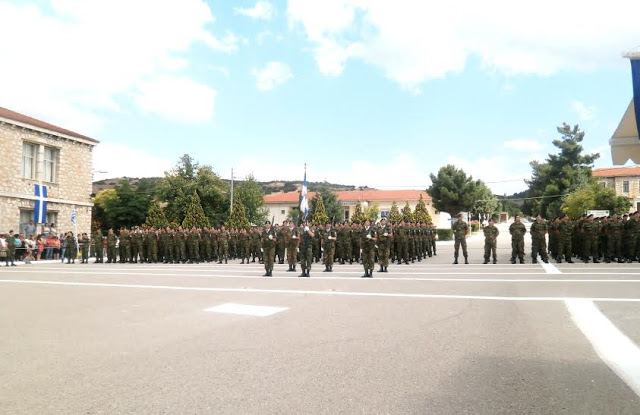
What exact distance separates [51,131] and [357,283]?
29.7 metres

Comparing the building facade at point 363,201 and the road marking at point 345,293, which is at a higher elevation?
the building facade at point 363,201

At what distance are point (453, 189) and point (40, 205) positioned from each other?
4886 cm

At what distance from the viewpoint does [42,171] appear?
110ft

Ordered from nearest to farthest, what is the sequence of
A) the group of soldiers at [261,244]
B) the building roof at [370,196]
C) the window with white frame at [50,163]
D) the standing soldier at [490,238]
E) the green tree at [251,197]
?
the group of soldiers at [261,244], the standing soldier at [490,238], the window with white frame at [50,163], the green tree at [251,197], the building roof at [370,196]

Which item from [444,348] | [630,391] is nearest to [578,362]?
[630,391]

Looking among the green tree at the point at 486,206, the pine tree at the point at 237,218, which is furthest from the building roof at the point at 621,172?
the pine tree at the point at 237,218

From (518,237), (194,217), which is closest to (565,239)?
(518,237)

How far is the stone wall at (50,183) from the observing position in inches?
1217

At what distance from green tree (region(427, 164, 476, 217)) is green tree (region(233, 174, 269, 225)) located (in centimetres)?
2432

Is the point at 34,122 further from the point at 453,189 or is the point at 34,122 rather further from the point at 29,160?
the point at 453,189

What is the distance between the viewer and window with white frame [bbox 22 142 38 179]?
32625 millimetres

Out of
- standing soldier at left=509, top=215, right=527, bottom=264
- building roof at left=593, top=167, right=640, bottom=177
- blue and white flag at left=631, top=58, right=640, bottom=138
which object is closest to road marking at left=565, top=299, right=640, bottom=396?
blue and white flag at left=631, top=58, right=640, bottom=138

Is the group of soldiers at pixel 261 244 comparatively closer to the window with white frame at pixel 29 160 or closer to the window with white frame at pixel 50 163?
the window with white frame at pixel 29 160

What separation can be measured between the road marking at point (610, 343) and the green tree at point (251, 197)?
1874 inches
